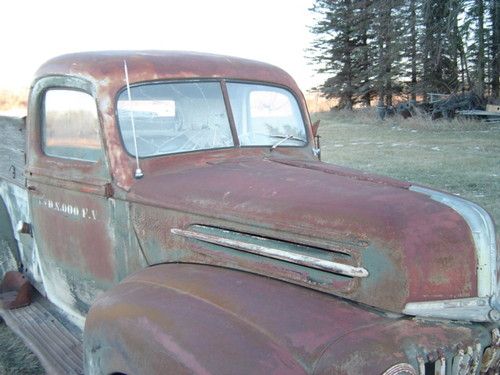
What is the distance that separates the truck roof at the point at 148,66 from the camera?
2711 millimetres

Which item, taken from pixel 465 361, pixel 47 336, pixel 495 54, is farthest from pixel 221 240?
pixel 495 54

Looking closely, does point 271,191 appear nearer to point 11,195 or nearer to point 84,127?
point 84,127

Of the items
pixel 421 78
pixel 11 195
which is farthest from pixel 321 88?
pixel 11 195

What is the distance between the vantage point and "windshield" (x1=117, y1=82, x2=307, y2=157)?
2.70 metres

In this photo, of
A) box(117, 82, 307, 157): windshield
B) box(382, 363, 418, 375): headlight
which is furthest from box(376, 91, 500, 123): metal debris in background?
box(382, 363, 418, 375): headlight

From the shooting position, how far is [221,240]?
7.16 feet

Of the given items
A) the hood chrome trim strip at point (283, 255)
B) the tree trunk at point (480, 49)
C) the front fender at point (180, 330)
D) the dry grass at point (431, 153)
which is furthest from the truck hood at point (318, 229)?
the tree trunk at point (480, 49)

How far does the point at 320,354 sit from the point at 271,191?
2.62 ft

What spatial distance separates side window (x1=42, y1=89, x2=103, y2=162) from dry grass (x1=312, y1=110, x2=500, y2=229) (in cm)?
436

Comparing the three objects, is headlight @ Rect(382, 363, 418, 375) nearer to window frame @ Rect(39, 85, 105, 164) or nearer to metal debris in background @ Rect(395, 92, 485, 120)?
window frame @ Rect(39, 85, 105, 164)

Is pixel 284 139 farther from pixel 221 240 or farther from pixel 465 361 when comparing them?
pixel 465 361

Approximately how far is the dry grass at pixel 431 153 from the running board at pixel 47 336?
174 inches

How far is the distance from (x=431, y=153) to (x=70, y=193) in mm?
10242

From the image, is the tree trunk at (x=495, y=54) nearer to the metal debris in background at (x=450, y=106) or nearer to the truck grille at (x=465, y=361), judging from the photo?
the metal debris in background at (x=450, y=106)
